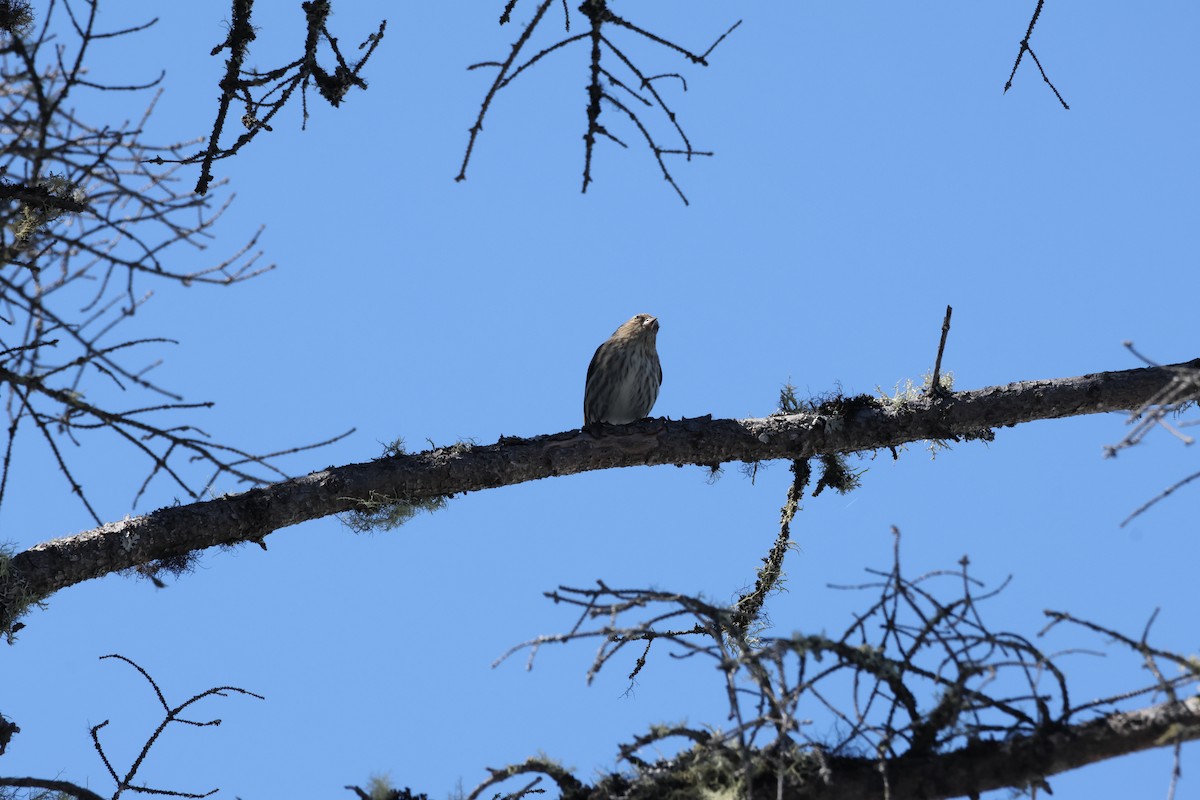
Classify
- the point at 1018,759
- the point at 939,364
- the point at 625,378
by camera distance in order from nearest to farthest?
the point at 1018,759 < the point at 939,364 < the point at 625,378

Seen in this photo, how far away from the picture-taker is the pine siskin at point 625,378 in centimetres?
808

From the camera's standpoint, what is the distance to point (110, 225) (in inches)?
111

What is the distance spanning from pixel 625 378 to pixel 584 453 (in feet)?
8.62

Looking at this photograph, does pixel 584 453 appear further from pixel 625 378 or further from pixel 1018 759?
pixel 1018 759

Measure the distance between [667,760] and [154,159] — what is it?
2578 mm

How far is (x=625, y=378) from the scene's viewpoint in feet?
26.4

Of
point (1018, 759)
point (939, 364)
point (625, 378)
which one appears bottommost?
point (1018, 759)

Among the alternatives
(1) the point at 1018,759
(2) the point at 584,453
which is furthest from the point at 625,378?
(1) the point at 1018,759

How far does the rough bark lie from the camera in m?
4.82

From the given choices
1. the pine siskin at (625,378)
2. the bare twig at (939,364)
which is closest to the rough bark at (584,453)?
the bare twig at (939,364)

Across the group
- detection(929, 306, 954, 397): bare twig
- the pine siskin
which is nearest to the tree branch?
detection(929, 306, 954, 397): bare twig

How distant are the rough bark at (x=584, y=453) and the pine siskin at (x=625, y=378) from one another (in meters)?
2.47

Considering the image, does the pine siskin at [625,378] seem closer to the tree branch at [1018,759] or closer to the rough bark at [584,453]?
the rough bark at [584,453]

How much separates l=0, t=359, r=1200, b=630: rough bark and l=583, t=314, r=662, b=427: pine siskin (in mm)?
2471
